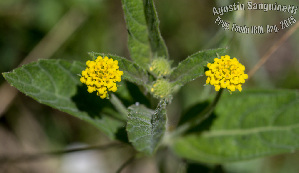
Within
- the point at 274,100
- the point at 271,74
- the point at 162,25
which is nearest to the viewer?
the point at 274,100

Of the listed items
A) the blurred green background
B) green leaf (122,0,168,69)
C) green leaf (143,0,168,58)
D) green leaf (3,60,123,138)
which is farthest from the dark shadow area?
the blurred green background

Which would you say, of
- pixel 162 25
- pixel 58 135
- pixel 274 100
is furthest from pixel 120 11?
pixel 274 100

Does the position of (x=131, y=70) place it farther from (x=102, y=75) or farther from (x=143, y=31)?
(x=143, y=31)

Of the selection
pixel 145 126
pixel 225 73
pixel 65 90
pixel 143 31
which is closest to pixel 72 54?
pixel 65 90

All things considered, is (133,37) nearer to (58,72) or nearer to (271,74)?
(58,72)

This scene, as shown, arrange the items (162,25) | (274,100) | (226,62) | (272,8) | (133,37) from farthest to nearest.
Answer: (162,25) < (272,8) < (274,100) < (133,37) < (226,62)

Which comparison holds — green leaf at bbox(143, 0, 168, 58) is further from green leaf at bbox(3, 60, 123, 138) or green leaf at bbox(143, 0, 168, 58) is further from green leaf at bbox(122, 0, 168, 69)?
green leaf at bbox(3, 60, 123, 138)

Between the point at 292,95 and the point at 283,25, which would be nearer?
the point at 292,95
